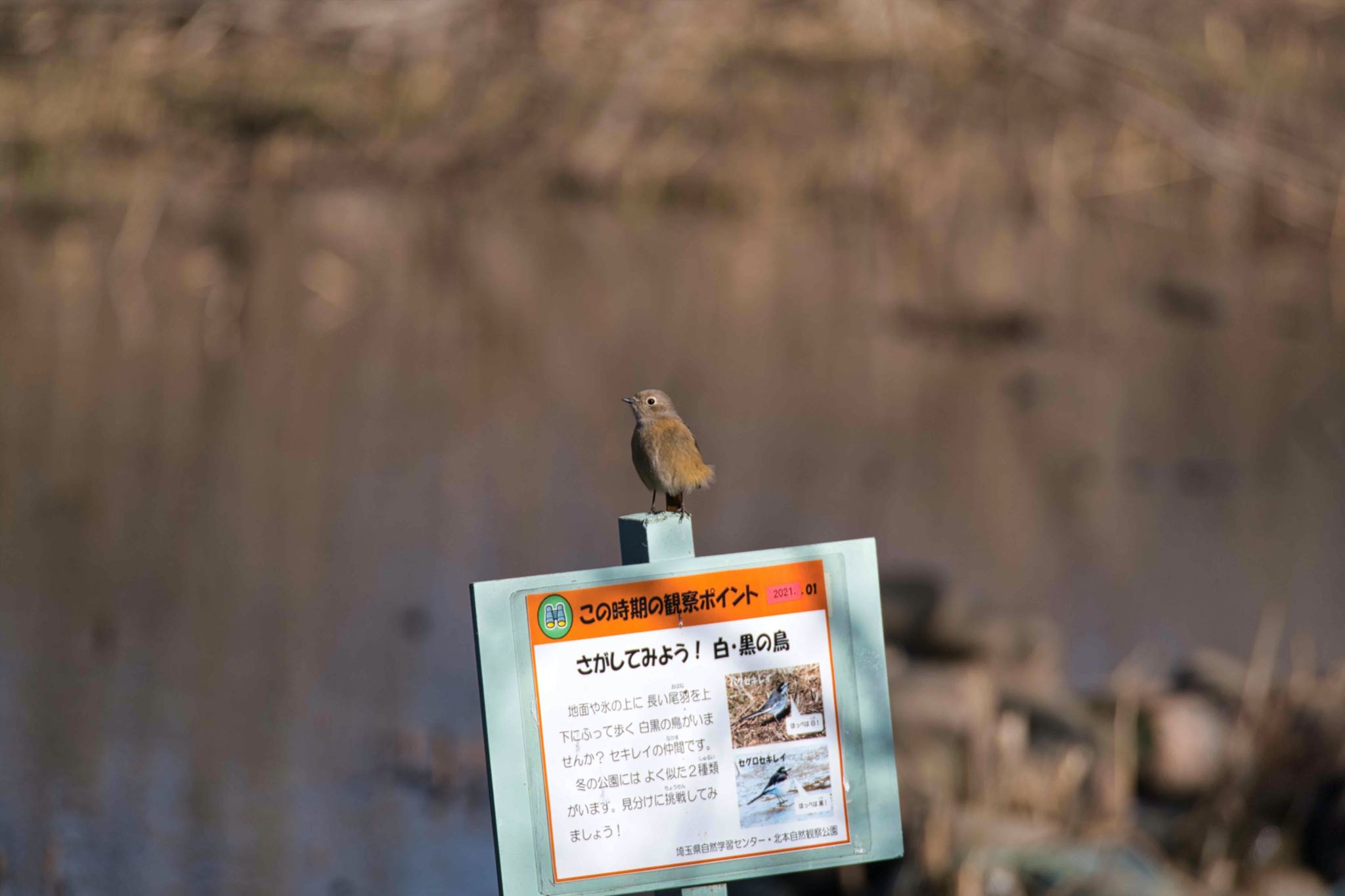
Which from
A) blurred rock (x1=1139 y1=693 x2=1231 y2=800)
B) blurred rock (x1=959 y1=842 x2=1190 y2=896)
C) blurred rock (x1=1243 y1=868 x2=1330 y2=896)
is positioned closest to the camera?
blurred rock (x1=959 y1=842 x2=1190 y2=896)

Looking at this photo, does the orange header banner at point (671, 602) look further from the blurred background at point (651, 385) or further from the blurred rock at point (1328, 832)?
the blurred rock at point (1328, 832)

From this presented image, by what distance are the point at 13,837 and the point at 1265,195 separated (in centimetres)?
635

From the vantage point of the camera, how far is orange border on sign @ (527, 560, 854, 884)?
157 cm

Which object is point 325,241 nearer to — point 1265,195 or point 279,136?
point 279,136

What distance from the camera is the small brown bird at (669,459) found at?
1874 millimetres

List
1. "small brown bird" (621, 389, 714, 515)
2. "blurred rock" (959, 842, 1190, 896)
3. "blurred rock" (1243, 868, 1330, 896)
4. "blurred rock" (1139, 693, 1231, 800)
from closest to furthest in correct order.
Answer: "small brown bird" (621, 389, 714, 515)
"blurred rock" (959, 842, 1190, 896)
"blurred rock" (1243, 868, 1330, 896)
"blurred rock" (1139, 693, 1231, 800)

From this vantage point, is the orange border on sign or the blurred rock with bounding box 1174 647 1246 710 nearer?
the orange border on sign

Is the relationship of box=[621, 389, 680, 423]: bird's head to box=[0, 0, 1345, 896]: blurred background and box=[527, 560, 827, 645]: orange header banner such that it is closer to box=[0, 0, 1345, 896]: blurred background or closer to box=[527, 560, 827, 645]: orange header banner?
box=[527, 560, 827, 645]: orange header banner

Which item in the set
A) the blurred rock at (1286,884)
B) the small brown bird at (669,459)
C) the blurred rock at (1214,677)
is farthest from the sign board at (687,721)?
the blurred rock at (1214,677)

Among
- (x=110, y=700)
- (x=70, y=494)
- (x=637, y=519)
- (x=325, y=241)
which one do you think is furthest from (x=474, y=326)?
(x=637, y=519)

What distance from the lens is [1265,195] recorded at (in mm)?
7059

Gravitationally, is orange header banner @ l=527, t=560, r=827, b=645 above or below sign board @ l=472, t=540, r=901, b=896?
above

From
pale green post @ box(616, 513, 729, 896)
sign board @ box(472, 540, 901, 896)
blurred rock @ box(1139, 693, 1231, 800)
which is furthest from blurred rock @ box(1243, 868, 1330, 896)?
pale green post @ box(616, 513, 729, 896)

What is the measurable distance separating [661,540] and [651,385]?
13.6 ft
